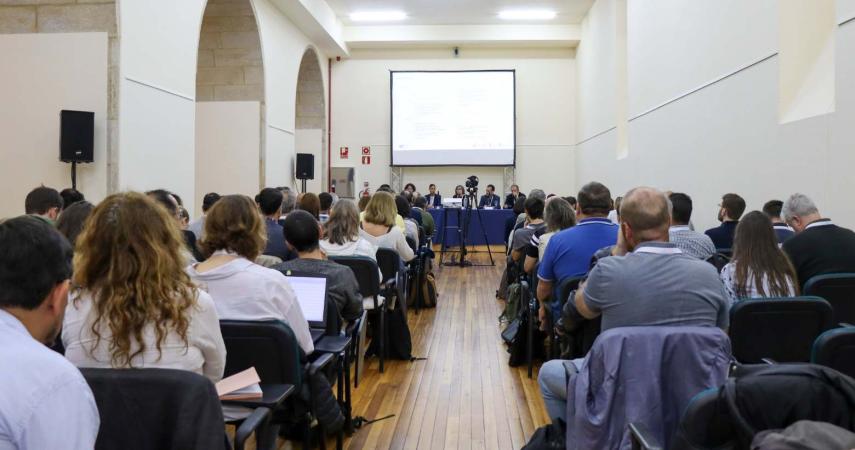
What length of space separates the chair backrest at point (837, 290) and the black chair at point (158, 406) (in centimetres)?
272

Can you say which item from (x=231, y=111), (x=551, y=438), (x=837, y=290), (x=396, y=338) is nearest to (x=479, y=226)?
(x=231, y=111)

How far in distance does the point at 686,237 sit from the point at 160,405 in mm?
3184

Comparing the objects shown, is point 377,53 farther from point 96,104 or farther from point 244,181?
point 96,104

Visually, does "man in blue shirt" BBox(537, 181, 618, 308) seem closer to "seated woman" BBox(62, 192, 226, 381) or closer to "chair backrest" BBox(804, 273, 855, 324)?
"chair backrest" BBox(804, 273, 855, 324)

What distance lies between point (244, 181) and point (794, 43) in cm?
744

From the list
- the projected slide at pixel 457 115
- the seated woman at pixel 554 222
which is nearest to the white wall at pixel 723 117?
the seated woman at pixel 554 222

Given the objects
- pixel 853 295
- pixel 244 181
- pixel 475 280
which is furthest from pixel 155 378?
pixel 244 181

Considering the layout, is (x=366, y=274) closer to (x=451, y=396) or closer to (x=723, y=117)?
(x=451, y=396)

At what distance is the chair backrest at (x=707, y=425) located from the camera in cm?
152

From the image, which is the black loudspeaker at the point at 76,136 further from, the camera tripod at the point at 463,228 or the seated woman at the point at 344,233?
the camera tripod at the point at 463,228

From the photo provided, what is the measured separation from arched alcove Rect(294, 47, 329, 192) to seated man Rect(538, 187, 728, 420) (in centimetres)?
1242

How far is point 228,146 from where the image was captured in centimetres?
992

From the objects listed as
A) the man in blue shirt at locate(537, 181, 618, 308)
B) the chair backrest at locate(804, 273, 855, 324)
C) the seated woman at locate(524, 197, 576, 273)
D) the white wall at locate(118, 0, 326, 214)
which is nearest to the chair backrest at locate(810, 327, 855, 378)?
the chair backrest at locate(804, 273, 855, 324)

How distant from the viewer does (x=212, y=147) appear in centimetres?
994
